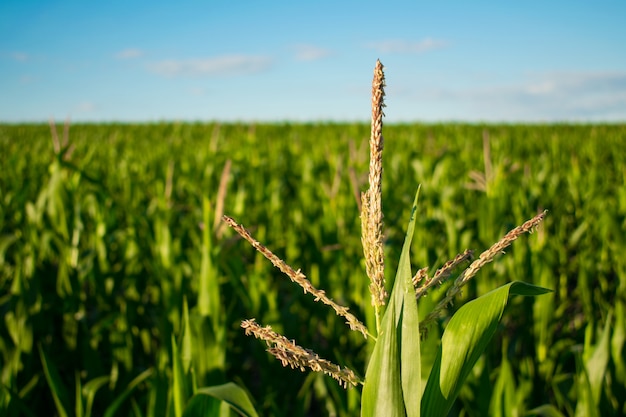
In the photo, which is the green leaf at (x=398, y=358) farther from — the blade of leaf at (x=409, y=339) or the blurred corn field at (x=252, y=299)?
the blurred corn field at (x=252, y=299)

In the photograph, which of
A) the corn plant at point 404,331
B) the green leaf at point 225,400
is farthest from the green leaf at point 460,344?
the green leaf at point 225,400

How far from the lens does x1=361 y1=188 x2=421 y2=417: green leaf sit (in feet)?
2.06

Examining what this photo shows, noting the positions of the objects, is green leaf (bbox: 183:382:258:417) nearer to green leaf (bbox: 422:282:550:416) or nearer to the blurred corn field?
the blurred corn field

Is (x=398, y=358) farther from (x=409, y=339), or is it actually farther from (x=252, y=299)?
(x=252, y=299)

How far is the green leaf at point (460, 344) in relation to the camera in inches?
26.2

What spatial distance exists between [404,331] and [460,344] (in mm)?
75

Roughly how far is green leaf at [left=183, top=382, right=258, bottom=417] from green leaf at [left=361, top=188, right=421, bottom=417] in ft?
1.01

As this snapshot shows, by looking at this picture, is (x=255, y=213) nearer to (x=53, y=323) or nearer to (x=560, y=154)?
(x=53, y=323)

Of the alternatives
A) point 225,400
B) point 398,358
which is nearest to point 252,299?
point 225,400

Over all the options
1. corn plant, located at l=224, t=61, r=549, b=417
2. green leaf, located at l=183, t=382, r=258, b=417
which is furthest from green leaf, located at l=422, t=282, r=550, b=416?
green leaf, located at l=183, t=382, r=258, b=417

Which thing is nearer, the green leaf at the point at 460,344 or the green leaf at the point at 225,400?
the green leaf at the point at 460,344

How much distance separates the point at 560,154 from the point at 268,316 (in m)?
7.75

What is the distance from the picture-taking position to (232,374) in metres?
2.31

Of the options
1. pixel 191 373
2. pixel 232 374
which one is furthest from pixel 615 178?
pixel 191 373
